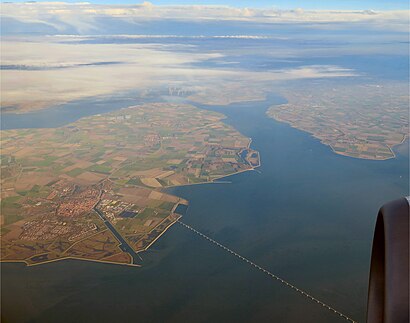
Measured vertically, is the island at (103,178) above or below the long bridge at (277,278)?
below

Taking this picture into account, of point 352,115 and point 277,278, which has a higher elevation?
point 277,278

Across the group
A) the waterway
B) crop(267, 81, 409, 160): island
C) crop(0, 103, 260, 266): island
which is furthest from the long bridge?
crop(267, 81, 409, 160): island

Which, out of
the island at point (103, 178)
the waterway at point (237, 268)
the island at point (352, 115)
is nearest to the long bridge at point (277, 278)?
→ the waterway at point (237, 268)

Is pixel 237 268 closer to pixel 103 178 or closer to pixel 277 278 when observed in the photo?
pixel 277 278

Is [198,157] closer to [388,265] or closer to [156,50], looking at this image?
[388,265]

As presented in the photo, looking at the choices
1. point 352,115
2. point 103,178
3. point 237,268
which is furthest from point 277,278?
point 352,115

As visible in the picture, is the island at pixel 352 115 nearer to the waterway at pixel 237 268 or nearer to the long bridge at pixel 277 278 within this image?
the waterway at pixel 237 268

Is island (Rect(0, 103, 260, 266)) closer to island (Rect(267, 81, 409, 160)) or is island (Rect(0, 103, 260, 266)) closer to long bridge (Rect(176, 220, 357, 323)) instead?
long bridge (Rect(176, 220, 357, 323))
